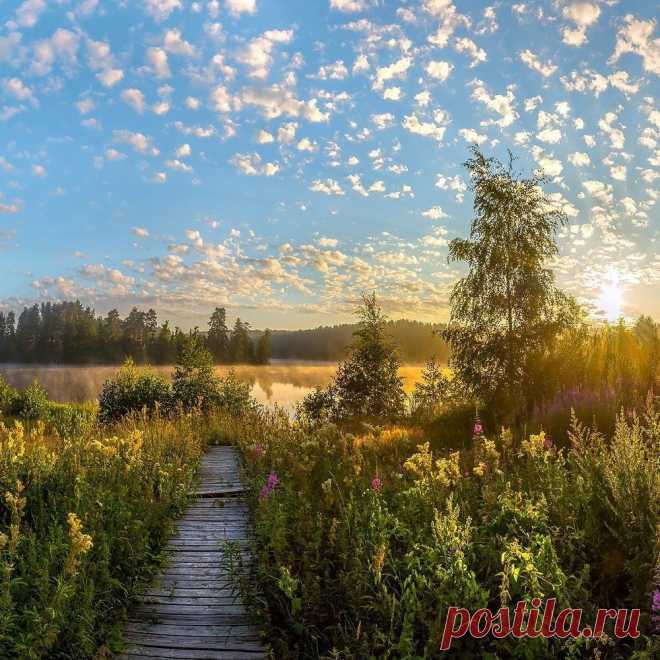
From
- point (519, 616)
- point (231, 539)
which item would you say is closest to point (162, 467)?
point (231, 539)

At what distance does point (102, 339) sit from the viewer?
233ft

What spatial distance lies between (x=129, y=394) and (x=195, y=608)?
1671 centimetres

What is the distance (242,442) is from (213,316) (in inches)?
2041

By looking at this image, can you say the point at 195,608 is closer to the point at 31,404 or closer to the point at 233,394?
the point at 233,394

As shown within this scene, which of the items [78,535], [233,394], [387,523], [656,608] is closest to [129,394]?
[233,394]

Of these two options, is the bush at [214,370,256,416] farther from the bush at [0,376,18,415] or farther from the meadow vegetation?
the bush at [0,376,18,415]

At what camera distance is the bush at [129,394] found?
775 inches

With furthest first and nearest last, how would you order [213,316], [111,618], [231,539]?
[213,316]
[231,539]
[111,618]

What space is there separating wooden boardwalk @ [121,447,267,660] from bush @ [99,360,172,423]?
1373 centimetres

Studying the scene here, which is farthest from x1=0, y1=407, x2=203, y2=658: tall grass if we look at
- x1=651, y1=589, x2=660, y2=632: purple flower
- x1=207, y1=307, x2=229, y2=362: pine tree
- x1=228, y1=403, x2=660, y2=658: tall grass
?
x1=207, y1=307, x2=229, y2=362: pine tree

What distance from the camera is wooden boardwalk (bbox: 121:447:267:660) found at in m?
3.84

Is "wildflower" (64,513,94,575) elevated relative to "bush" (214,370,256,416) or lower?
elevated

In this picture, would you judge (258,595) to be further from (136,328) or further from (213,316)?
(136,328)

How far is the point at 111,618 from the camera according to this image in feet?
13.7
